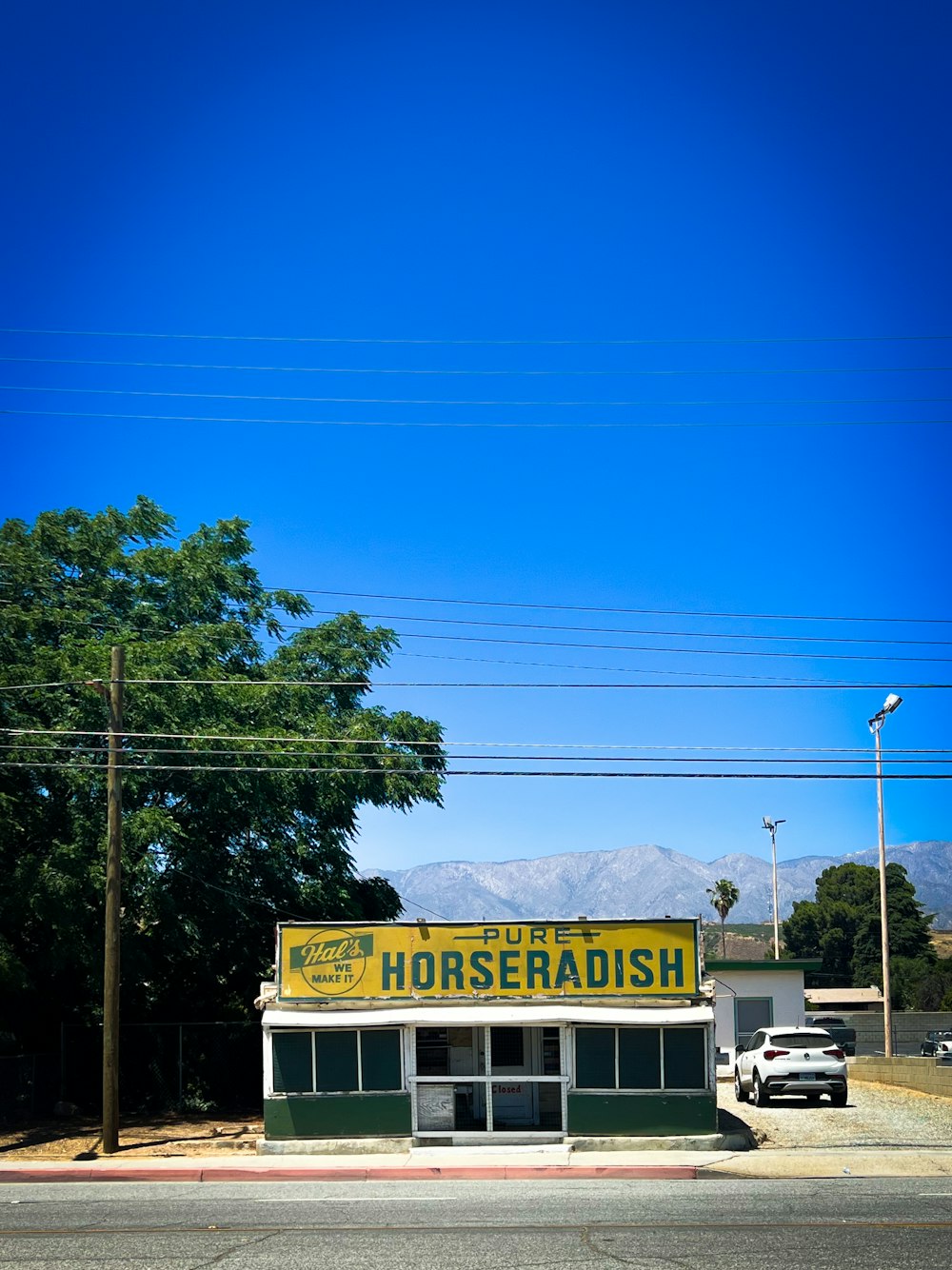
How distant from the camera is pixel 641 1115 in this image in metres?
23.1

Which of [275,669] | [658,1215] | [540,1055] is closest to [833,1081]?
[540,1055]

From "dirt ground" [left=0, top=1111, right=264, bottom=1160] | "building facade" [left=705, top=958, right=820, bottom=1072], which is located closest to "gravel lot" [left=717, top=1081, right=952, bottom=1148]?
"building facade" [left=705, top=958, right=820, bottom=1072]

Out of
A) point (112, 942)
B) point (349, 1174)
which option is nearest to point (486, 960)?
point (349, 1174)

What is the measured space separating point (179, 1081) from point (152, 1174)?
9334mm

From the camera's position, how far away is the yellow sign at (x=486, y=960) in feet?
78.8

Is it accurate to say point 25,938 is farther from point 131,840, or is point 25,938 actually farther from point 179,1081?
point 179,1081

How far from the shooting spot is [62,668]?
29.2 m

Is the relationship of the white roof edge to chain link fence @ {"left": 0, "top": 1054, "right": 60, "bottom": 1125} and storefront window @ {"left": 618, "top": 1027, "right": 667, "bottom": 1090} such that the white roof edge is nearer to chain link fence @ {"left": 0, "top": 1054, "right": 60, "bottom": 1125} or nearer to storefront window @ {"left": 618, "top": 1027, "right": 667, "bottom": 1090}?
storefront window @ {"left": 618, "top": 1027, "right": 667, "bottom": 1090}

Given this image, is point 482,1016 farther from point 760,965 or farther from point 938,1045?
point 938,1045

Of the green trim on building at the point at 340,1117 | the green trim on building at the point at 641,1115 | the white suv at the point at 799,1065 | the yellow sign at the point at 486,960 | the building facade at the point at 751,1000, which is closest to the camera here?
the green trim on building at the point at 641,1115

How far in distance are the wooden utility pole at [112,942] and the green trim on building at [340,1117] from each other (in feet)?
10.2

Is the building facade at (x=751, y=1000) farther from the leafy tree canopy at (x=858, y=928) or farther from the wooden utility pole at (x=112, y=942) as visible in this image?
the leafy tree canopy at (x=858, y=928)

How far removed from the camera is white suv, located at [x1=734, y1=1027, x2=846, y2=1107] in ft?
92.3

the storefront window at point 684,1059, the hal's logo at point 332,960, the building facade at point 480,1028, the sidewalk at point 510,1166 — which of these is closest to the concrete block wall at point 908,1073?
the sidewalk at point 510,1166
